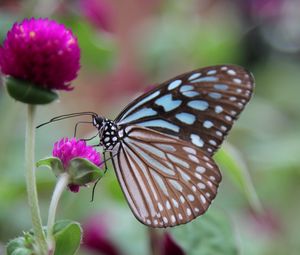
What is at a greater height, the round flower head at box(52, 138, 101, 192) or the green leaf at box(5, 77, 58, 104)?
the green leaf at box(5, 77, 58, 104)

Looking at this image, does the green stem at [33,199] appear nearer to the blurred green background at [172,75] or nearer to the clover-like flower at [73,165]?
the clover-like flower at [73,165]

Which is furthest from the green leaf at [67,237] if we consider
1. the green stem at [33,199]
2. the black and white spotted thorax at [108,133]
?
the black and white spotted thorax at [108,133]

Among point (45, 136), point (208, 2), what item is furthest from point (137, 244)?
point (208, 2)

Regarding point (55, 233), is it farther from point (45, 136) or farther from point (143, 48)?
point (143, 48)

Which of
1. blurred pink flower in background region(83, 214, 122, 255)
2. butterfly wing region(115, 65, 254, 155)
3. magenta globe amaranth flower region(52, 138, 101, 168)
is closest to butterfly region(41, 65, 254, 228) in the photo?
butterfly wing region(115, 65, 254, 155)

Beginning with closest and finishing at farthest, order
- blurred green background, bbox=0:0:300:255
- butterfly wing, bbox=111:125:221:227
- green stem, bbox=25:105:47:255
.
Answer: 1. green stem, bbox=25:105:47:255
2. butterfly wing, bbox=111:125:221:227
3. blurred green background, bbox=0:0:300:255

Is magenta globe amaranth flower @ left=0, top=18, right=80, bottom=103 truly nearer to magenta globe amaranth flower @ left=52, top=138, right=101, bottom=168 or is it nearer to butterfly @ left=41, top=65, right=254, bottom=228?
magenta globe amaranth flower @ left=52, top=138, right=101, bottom=168
